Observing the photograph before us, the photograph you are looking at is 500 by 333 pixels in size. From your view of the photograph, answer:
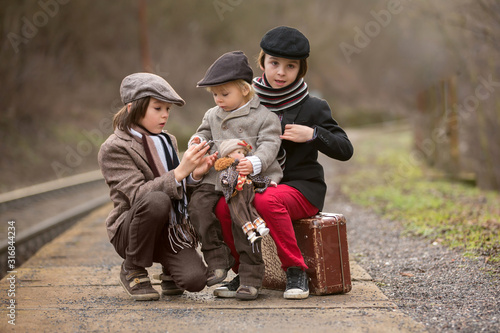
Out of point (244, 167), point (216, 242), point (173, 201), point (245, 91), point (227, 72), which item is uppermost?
point (227, 72)

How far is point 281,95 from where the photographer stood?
389cm

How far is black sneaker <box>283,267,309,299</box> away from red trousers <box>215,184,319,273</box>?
2.0 inches

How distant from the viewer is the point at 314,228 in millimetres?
3688

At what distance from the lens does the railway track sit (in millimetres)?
6680

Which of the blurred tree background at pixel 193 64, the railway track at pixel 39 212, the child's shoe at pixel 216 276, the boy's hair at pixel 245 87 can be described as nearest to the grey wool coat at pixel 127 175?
the child's shoe at pixel 216 276

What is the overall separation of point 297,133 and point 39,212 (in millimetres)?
6366

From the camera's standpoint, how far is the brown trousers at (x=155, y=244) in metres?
3.64

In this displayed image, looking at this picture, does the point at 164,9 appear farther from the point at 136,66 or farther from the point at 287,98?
the point at 287,98

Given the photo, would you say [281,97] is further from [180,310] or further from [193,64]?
[193,64]

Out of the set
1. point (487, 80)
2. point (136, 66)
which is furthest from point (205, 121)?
point (136, 66)

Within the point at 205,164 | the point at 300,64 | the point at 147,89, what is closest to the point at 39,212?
the point at 147,89

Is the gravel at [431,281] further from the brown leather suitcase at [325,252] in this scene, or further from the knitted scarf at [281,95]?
the knitted scarf at [281,95]

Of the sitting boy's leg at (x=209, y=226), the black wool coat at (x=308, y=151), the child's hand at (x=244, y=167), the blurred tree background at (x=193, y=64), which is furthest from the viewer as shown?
the blurred tree background at (x=193, y=64)

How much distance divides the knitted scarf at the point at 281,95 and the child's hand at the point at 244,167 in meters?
0.57
